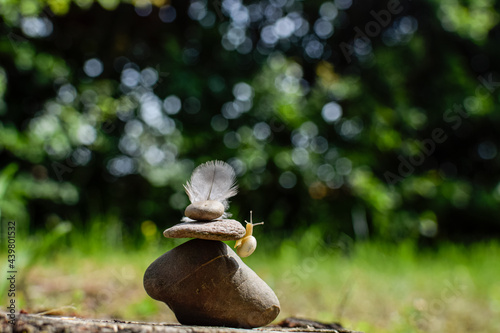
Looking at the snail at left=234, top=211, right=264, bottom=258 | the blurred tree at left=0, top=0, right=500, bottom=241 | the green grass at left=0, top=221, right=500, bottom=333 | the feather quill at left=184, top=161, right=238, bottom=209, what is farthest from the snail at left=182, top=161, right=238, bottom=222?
the blurred tree at left=0, top=0, right=500, bottom=241

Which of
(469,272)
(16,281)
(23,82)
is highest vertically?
(23,82)

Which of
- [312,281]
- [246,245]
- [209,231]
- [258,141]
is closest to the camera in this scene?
[209,231]

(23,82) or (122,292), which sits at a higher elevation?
(23,82)

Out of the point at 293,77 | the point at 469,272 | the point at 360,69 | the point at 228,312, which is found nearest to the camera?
the point at 228,312

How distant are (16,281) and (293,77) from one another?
3.41 meters

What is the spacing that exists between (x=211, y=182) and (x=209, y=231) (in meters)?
0.27

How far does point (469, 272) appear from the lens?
4.78 meters

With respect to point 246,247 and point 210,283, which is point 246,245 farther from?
point 210,283

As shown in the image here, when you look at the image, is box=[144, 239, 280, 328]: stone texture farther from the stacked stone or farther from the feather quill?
the feather quill

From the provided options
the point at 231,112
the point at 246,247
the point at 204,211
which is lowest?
the point at 246,247

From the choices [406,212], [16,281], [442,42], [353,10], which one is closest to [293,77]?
[353,10]

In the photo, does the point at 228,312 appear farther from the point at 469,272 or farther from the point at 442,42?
the point at 442,42

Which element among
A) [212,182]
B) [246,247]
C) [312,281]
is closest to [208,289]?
[246,247]

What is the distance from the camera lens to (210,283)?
5.48 feet
